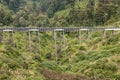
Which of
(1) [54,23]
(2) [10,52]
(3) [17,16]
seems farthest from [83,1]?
(2) [10,52]

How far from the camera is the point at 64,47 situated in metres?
75.0

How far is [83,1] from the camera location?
10781 cm

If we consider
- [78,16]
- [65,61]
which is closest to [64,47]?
[65,61]

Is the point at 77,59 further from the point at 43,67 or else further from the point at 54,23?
the point at 54,23

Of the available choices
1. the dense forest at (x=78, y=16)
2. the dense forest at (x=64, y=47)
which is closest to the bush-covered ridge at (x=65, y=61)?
the dense forest at (x=64, y=47)

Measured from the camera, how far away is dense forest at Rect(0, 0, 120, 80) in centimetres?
4572

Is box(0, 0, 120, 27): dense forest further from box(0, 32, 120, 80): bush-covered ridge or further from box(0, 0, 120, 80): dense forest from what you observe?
box(0, 32, 120, 80): bush-covered ridge

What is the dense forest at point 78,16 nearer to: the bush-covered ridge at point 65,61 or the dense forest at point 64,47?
the dense forest at point 64,47

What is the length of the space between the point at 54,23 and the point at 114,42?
38.4 meters

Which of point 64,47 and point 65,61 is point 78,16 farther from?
point 65,61

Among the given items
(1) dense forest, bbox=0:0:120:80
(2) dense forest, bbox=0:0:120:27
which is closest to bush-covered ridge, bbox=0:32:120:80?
(1) dense forest, bbox=0:0:120:80

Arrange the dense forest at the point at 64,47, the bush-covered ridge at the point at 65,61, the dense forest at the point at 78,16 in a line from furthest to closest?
the dense forest at the point at 78,16, the dense forest at the point at 64,47, the bush-covered ridge at the point at 65,61

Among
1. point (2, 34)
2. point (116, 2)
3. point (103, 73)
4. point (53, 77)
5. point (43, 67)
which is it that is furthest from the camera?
point (116, 2)

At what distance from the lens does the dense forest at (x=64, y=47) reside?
45.7m
